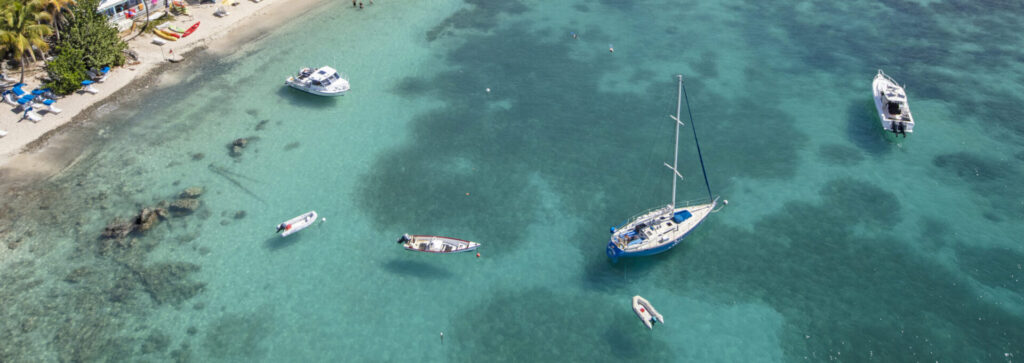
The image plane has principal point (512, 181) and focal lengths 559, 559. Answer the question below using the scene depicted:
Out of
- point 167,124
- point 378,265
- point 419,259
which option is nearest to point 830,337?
point 419,259

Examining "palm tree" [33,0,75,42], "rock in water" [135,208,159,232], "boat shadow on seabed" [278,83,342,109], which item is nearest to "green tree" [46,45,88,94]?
"palm tree" [33,0,75,42]

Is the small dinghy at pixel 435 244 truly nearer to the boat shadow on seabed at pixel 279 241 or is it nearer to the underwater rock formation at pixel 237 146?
the boat shadow on seabed at pixel 279 241

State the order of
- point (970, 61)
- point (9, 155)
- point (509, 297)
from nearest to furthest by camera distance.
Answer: point (509, 297), point (9, 155), point (970, 61)

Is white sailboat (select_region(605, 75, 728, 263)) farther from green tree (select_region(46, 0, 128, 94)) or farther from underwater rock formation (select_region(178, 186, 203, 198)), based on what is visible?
green tree (select_region(46, 0, 128, 94))

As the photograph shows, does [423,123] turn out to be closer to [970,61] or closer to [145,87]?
[145,87]

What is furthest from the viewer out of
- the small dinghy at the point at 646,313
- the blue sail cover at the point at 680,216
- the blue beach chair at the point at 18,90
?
the blue beach chair at the point at 18,90

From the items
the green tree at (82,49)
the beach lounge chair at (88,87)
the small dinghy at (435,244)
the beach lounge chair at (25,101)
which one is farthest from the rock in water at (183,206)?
the green tree at (82,49)

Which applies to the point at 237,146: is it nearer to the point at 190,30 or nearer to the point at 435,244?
the point at 435,244
